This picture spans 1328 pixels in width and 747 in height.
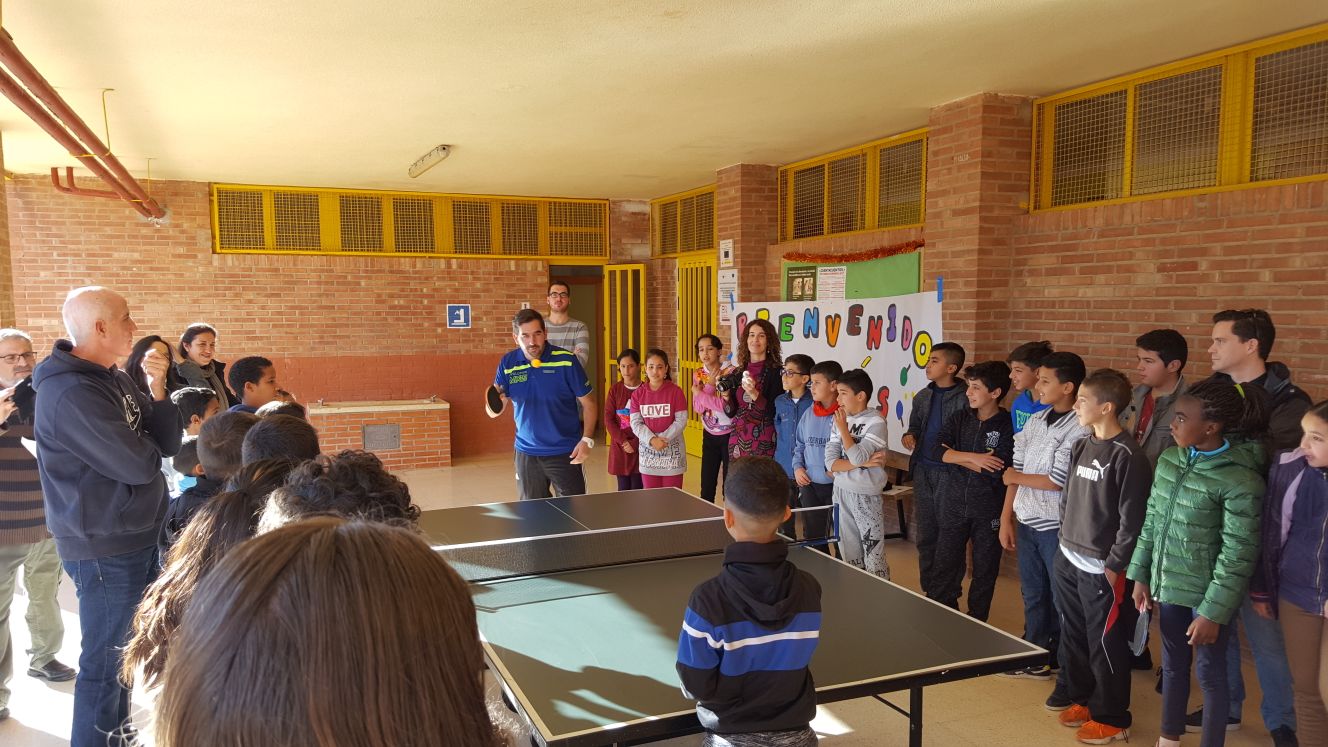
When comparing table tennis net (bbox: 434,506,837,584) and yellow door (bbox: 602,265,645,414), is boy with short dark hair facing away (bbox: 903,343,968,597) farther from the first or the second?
yellow door (bbox: 602,265,645,414)

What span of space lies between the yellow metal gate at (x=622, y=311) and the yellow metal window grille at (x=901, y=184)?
14.1 feet

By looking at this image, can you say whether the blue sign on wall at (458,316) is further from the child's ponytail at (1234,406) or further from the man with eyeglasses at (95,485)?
the child's ponytail at (1234,406)

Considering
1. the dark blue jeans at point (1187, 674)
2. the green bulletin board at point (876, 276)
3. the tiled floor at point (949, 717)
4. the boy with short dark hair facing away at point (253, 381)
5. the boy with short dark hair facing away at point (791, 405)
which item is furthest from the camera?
the green bulletin board at point (876, 276)

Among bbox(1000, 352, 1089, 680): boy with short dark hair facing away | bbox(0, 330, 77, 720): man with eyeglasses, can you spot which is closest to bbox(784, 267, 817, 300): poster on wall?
bbox(1000, 352, 1089, 680): boy with short dark hair facing away

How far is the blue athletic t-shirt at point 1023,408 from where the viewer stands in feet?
14.8

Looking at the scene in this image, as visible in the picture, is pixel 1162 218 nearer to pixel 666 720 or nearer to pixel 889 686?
pixel 889 686

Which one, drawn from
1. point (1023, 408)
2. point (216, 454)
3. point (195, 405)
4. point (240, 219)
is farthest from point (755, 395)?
point (240, 219)

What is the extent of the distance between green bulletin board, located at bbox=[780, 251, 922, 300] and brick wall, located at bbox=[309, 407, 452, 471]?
4.56 meters

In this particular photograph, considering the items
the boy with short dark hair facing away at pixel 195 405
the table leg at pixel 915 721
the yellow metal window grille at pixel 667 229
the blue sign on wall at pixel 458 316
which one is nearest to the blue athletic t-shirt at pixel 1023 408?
the table leg at pixel 915 721

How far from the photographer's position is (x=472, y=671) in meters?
0.73

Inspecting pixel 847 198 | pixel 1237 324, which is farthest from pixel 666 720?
pixel 847 198

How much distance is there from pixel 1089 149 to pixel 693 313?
5.17m

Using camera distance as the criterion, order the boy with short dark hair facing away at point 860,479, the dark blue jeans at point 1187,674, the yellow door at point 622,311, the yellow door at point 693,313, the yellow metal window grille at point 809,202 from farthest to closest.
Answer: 1. the yellow door at point 622,311
2. the yellow door at point 693,313
3. the yellow metal window grille at point 809,202
4. the boy with short dark hair facing away at point 860,479
5. the dark blue jeans at point 1187,674

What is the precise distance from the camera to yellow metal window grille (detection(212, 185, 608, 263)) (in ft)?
31.4
